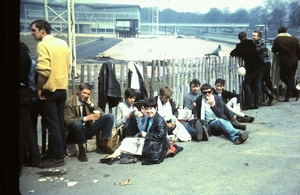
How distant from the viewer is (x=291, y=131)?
6969 mm

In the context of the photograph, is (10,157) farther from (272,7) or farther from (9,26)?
(272,7)

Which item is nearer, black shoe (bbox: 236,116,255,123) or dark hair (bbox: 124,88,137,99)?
dark hair (bbox: 124,88,137,99)

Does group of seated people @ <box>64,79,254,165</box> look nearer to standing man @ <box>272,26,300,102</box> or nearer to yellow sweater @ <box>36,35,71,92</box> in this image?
yellow sweater @ <box>36,35,71,92</box>

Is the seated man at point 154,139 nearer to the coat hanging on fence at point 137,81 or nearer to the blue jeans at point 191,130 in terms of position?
the blue jeans at point 191,130

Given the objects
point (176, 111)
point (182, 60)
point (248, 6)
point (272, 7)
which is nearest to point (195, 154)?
point (176, 111)

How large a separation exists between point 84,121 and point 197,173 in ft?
6.14

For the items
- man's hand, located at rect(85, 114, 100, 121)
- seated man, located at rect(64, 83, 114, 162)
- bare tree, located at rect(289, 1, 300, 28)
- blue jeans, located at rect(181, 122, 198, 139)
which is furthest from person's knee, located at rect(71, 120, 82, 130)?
bare tree, located at rect(289, 1, 300, 28)

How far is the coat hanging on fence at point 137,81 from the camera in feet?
21.6

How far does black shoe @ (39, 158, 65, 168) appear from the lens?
5.04 meters

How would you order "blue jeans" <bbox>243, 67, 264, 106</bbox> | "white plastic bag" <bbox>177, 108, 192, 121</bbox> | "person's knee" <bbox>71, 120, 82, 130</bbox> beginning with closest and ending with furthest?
"person's knee" <bbox>71, 120, 82, 130</bbox> → "white plastic bag" <bbox>177, 108, 192, 121</bbox> → "blue jeans" <bbox>243, 67, 264, 106</bbox>

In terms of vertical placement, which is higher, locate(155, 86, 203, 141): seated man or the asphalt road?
the asphalt road

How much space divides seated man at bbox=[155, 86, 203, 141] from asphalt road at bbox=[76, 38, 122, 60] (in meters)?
26.3

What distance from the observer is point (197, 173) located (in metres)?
4.84

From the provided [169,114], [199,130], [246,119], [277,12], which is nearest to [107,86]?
[169,114]
